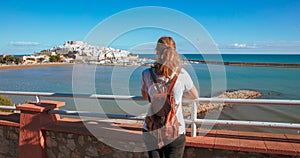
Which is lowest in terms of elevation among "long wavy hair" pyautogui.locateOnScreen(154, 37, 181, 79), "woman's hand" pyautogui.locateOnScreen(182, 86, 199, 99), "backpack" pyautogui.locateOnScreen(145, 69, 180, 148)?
"backpack" pyautogui.locateOnScreen(145, 69, 180, 148)

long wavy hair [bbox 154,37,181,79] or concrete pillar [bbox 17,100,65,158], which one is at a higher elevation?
long wavy hair [bbox 154,37,181,79]

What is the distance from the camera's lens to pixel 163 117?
6.34 feet

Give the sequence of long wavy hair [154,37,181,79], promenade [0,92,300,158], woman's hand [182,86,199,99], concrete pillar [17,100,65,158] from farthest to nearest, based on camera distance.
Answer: concrete pillar [17,100,65,158], promenade [0,92,300,158], woman's hand [182,86,199,99], long wavy hair [154,37,181,79]

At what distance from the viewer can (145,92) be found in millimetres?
2041

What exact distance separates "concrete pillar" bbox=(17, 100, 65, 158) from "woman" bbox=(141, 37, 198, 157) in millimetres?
1858

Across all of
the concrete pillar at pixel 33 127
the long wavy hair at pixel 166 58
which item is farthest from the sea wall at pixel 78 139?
the long wavy hair at pixel 166 58

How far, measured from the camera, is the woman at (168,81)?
1862mm

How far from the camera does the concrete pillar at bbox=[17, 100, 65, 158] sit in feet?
10.6

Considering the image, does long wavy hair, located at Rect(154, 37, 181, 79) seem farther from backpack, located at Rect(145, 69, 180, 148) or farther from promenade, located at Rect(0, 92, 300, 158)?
promenade, located at Rect(0, 92, 300, 158)

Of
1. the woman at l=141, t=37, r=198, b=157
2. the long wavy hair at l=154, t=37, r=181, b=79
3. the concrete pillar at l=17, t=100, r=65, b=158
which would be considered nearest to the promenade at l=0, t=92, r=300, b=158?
the concrete pillar at l=17, t=100, r=65, b=158

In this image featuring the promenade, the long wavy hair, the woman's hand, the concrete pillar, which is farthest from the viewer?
the concrete pillar

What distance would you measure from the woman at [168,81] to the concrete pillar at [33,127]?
1.86 meters

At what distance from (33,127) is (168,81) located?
2.33 metres

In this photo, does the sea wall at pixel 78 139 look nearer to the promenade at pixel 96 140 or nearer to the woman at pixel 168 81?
the promenade at pixel 96 140
